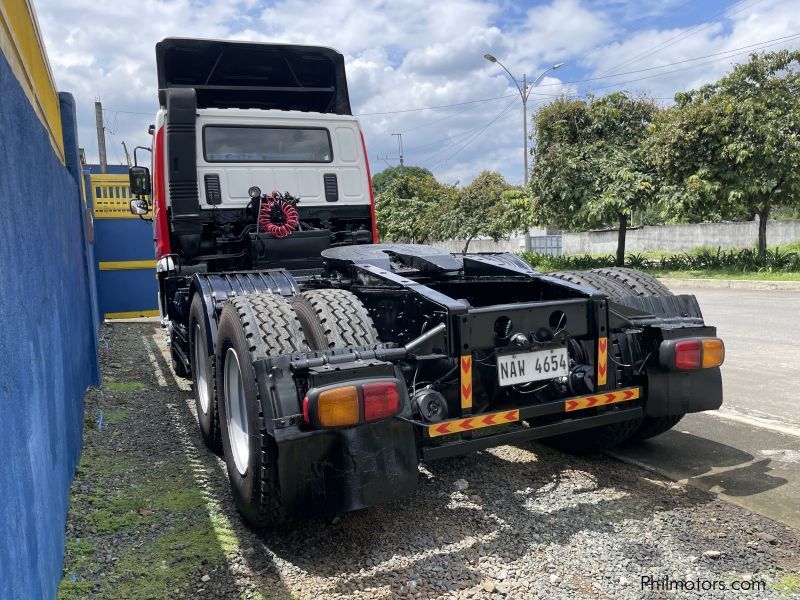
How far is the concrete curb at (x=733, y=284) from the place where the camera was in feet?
47.0

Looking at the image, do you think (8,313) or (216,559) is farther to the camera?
(216,559)

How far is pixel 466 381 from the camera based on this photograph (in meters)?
3.13

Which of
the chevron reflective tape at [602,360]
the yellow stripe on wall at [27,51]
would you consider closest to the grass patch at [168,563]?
the chevron reflective tape at [602,360]

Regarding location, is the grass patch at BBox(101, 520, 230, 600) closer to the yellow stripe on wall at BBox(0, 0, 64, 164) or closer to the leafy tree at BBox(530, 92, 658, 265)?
the yellow stripe on wall at BBox(0, 0, 64, 164)

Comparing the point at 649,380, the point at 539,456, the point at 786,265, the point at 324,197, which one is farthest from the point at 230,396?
the point at 786,265

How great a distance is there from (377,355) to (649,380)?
1.62 metres

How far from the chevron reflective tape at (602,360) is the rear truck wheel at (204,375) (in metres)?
2.18

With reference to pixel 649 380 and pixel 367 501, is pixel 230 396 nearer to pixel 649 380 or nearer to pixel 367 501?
pixel 367 501

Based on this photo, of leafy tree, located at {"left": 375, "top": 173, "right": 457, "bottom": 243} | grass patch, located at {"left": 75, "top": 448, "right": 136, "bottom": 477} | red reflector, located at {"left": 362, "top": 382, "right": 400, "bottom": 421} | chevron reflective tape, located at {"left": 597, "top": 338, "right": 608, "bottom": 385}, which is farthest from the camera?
leafy tree, located at {"left": 375, "top": 173, "right": 457, "bottom": 243}

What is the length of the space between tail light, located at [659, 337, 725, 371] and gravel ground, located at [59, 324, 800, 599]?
0.70 metres

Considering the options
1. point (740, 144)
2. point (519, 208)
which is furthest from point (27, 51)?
point (519, 208)

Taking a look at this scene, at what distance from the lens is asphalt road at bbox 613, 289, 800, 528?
3507 mm

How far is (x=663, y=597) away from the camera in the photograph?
2.56 metres

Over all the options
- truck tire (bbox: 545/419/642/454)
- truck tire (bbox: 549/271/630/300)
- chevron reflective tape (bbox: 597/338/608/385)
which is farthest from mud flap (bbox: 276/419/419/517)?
truck tire (bbox: 549/271/630/300)
